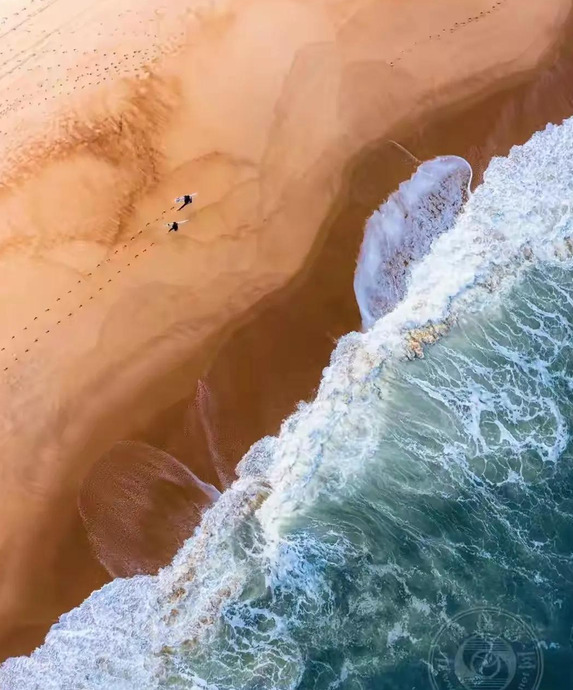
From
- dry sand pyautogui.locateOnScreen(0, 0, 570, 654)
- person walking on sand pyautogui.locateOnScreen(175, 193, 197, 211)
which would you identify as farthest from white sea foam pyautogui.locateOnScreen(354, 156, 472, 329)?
person walking on sand pyautogui.locateOnScreen(175, 193, 197, 211)

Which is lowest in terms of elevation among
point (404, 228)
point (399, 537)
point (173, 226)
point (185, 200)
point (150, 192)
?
point (399, 537)

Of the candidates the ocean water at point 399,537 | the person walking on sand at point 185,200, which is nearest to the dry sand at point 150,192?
the person walking on sand at point 185,200

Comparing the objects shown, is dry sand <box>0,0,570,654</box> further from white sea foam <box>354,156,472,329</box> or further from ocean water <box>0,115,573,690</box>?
ocean water <box>0,115,573,690</box>

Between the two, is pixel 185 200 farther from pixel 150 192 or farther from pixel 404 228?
pixel 404 228

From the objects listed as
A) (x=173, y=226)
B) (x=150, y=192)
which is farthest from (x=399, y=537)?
(x=150, y=192)

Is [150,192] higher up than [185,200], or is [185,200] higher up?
[150,192]

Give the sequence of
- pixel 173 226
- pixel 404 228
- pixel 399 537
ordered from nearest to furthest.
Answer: pixel 399 537
pixel 173 226
pixel 404 228

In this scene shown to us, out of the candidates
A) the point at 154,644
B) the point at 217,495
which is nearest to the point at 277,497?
the point at 217,495
